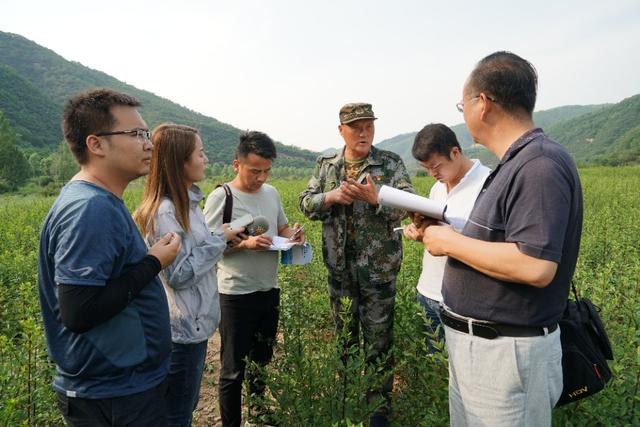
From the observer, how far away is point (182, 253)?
2053mm

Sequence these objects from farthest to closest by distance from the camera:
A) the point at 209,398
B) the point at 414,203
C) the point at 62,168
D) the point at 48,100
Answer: the point at 48,100 → the point at 62,168 → the point at 209,398 → the point at 414,203

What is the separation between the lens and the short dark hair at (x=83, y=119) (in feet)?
5.03

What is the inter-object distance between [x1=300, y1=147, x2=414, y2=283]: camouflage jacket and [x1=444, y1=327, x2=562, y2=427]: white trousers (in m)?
1.36

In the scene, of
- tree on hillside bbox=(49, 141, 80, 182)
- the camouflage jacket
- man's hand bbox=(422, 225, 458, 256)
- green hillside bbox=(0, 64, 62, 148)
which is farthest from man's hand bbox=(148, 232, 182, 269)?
green hillside bbox=(0, 64, 62, 148)

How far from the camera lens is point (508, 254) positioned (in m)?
1.36

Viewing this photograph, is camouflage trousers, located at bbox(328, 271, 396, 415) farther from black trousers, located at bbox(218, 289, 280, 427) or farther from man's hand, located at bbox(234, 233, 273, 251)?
man's hand, located at bbox(234, 233, 273, 251)

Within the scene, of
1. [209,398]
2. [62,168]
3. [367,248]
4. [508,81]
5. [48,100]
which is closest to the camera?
[508,81]

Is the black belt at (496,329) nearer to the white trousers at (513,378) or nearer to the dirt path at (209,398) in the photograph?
the white trousers at (513,378)

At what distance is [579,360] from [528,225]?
652mm

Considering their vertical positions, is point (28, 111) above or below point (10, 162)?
above

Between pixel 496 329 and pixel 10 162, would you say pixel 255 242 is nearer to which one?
pixel 496 329

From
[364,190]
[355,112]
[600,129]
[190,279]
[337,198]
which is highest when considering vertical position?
[600,129]

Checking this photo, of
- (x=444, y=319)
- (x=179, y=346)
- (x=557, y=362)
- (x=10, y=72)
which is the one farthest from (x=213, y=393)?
(x=10, y=72)

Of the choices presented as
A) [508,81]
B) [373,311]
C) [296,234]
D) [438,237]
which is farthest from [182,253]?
[508,81]
